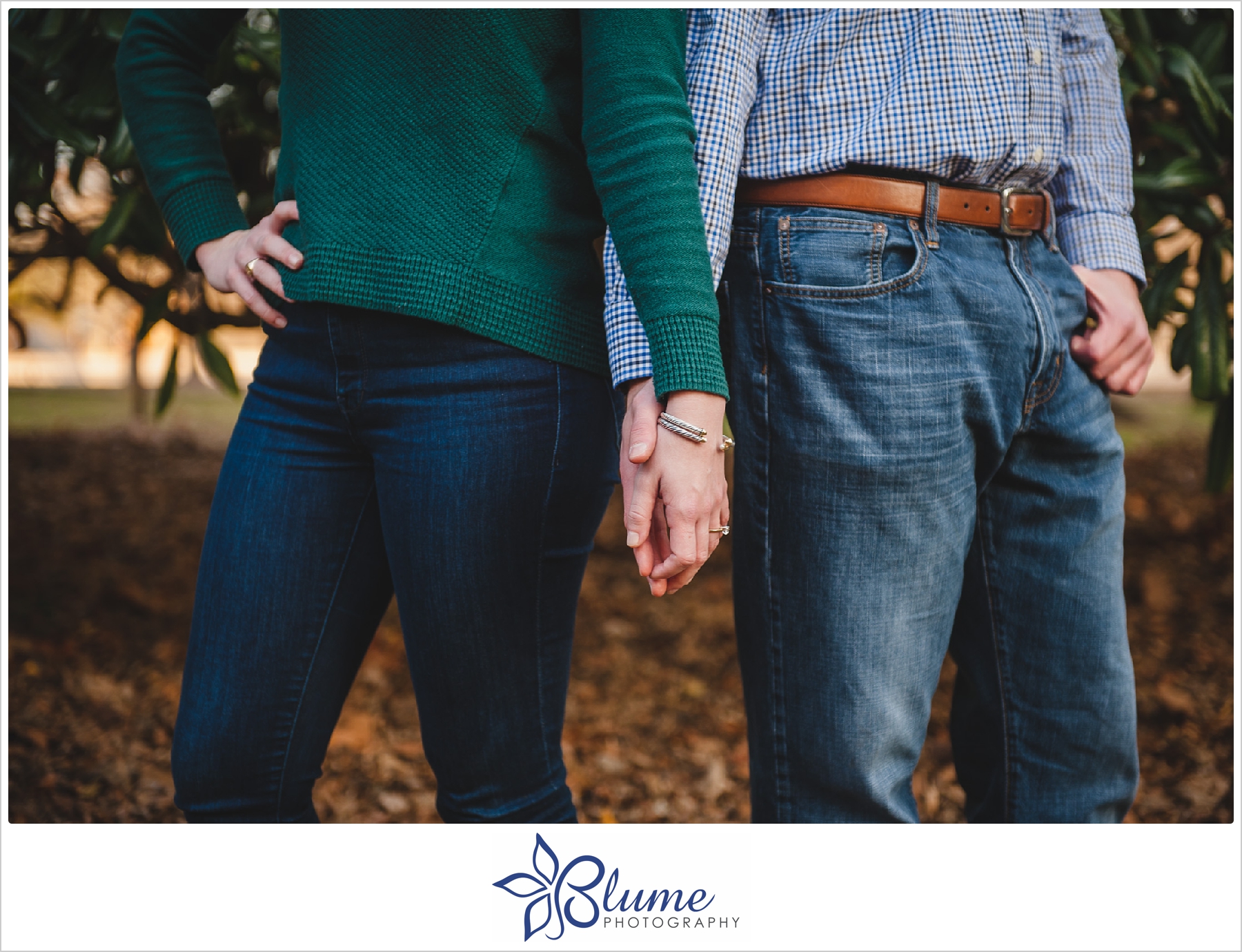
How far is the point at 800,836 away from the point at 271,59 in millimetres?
1594

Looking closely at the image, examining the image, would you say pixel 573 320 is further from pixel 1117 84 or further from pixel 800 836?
pixel 1117 84

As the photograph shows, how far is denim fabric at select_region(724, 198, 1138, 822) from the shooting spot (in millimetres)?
949

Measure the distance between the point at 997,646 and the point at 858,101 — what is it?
0.67m

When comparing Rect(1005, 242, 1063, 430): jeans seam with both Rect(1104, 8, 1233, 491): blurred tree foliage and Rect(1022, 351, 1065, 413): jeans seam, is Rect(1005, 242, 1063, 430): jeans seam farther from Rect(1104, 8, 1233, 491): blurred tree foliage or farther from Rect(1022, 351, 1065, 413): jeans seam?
Rect(1104, 8, 1233, 491): blurred tree foliage

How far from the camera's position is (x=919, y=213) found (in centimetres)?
96

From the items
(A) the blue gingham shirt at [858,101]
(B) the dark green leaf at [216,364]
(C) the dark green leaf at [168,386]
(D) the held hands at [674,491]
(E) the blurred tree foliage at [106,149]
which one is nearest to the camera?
(D) the held hands at [674,491]

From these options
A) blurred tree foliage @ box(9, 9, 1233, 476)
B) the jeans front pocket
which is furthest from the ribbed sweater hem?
blurred tree foliage @ box(9, 9, 1233, 476)

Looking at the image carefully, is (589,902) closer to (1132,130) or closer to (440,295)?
(440,295)

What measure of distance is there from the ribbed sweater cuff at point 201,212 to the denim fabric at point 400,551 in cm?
19

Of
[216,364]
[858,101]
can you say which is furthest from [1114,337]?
[216,364]

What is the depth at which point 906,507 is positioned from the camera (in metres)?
0.96

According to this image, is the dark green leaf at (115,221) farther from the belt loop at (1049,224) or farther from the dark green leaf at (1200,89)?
the dark green leaf at (1200,89)

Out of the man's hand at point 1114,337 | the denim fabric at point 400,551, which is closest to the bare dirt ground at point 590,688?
the denim fabric at point 400,551

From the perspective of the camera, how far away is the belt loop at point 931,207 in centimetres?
96
